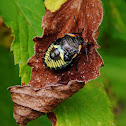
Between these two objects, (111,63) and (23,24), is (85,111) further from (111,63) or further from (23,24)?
(111,63)

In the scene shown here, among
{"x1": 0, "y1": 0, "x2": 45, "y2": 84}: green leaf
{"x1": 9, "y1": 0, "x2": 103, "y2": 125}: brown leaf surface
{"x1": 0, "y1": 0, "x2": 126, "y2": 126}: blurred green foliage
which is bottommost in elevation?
{"x1": 0, "y1": 0, "x2": 126, "y2": 126}: blurred green foliage

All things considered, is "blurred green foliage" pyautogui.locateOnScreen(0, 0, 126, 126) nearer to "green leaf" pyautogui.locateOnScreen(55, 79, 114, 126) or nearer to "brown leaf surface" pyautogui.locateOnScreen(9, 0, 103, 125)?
"brown leaf surface" pyautogui.locateOnScreen(9, 0, 103, 125)

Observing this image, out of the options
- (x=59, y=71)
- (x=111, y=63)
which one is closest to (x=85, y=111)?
(x=59, y=71)

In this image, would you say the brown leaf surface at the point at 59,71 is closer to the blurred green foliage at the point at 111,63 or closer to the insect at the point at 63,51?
the insect at the point at 63,51

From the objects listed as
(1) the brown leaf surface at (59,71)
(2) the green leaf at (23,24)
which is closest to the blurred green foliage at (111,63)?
(2) the green leaf at (23,24)

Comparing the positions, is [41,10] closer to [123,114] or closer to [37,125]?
[37,125]

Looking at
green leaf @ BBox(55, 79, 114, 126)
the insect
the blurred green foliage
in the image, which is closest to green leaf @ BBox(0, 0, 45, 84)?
the insect
